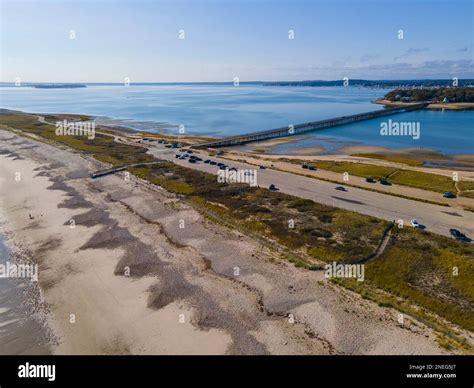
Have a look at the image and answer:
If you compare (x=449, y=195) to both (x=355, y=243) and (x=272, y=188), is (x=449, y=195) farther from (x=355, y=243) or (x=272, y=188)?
(x=272, y=188)

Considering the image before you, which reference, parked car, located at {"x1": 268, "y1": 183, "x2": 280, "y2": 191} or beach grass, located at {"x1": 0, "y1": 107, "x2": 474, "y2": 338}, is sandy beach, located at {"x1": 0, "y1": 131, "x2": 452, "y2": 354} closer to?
beach grass, located at {"x1": 0, "y1": 107, "x2": 474, "y2": 338}

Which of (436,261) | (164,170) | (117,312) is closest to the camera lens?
(117,312)

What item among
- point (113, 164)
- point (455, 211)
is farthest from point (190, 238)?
point (113, 164)

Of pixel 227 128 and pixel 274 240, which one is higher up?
pixel 227 128

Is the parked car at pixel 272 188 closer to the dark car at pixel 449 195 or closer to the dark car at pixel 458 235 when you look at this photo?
the dark car at pixel 449 195

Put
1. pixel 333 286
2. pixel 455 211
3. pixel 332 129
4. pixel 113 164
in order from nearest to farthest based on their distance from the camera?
1. pixel 333 286
2. pixel 455 211
3. pixel 113 164
4. pixel 332 129

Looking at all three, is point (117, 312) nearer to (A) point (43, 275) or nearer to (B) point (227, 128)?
(A) point (43, 275)
